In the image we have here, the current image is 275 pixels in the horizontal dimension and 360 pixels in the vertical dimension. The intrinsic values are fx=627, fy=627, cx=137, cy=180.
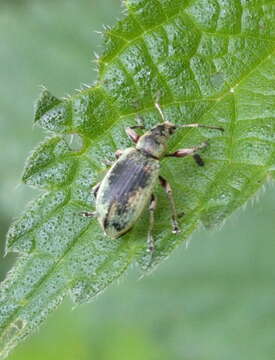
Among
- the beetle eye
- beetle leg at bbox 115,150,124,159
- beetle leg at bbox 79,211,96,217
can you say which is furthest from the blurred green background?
beetle leg at bbox 79,211,96,217

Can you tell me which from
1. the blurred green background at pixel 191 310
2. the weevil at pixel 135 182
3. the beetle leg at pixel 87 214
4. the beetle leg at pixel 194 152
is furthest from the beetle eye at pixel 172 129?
the blurred green background at pixel 191 310

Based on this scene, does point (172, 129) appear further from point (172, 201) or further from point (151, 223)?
point (151, 223)

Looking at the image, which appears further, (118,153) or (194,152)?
(118,153)

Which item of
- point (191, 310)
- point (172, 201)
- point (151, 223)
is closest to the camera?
point (172, 201)

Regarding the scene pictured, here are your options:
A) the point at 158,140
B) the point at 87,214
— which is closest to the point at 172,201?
the point at 158,140

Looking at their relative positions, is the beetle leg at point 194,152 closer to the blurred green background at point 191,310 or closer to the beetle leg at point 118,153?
the beetle leg at point 118,153

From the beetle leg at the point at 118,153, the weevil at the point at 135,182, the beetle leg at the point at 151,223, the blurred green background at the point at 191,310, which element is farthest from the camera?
the blurred green background at the point at 191,310

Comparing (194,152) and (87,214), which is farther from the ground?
(87,214)

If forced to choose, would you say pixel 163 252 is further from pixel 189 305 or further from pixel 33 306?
pixel 189 305
